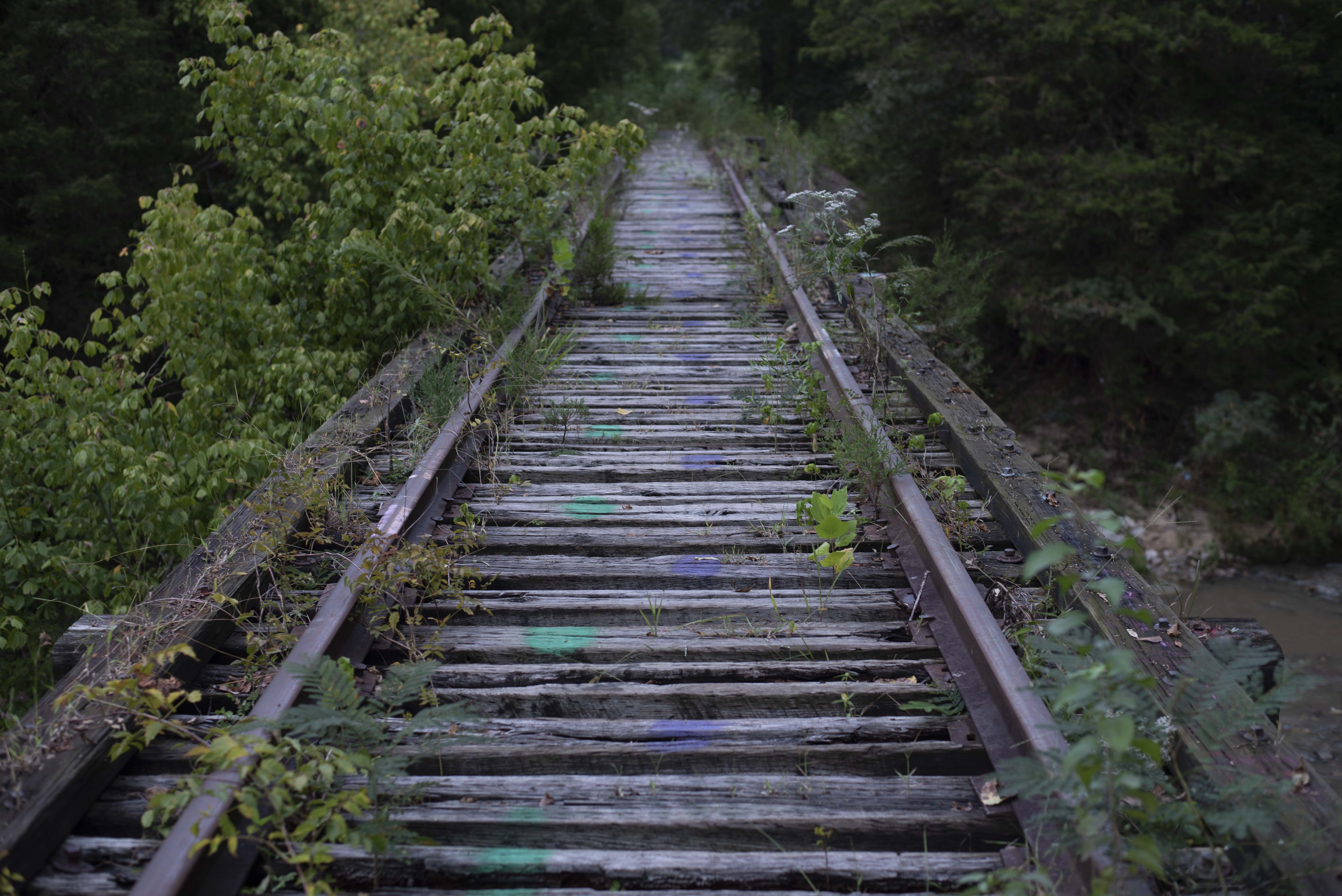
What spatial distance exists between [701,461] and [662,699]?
194 centimetres

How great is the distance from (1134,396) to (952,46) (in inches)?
242

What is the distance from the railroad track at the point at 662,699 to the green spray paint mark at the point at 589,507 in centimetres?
2

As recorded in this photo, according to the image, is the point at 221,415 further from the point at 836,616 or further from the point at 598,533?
the point at 836,616

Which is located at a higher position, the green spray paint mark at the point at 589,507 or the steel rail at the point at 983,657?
the steel rail at the point at 983,657

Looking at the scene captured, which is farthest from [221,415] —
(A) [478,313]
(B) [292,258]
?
(A) [478,313]

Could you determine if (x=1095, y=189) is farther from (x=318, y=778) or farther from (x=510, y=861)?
(x=318, y=778)

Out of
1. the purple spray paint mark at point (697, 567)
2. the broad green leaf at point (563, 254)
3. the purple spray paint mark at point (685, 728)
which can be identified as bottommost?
the purple spray paint mark at point (685, 728)

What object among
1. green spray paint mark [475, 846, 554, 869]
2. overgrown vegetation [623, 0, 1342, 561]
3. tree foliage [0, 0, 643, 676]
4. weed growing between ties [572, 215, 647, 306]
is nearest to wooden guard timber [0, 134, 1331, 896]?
green spray paint mark [475, 846, 554, 869]

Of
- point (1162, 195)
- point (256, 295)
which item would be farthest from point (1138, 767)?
point (1162, 195)

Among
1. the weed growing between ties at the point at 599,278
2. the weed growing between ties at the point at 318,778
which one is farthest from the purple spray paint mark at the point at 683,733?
the weed growing between ties at the point at 599,278

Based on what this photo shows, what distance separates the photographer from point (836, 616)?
323 centimetres

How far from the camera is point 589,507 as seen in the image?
13.3 feet

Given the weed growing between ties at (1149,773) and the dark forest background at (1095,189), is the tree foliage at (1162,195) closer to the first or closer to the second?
the dark forest background at (1095,189)

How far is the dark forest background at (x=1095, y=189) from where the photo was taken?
1139 centimetres
